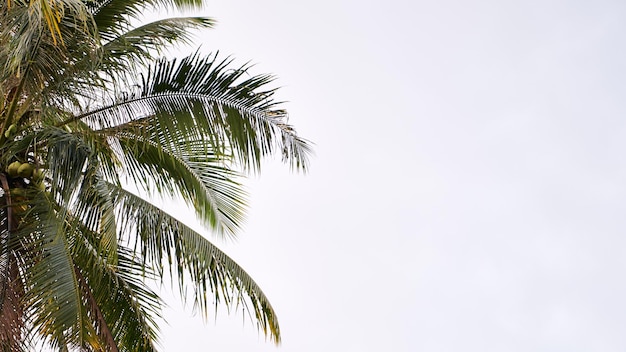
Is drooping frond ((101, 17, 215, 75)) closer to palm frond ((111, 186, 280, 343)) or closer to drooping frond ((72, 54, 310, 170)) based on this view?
drooping frond ((72, 54, 310, 170))

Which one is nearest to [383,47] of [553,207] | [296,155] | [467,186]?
[467,186]

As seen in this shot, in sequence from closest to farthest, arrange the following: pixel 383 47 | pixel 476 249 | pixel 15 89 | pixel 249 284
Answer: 1. pixel 15 89
2. pixel 249 284
3. pixel 383 47
4. pixel 476 249

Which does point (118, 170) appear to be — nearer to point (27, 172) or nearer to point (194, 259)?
point (27, 172)

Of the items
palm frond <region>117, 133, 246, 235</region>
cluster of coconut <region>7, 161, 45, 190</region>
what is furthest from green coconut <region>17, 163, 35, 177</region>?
palm frond <region>117, 133, 246, 235</region>

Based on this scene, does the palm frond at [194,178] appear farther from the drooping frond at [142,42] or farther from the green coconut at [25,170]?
the green coconut at [25,170]

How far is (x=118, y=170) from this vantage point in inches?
343

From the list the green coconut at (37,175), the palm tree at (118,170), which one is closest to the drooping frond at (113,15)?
the palm tree at (118,170)

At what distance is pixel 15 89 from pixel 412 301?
22.9 m

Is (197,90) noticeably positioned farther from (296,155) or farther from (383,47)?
(383,47)

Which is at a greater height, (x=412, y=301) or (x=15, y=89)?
(x=412, y=301)

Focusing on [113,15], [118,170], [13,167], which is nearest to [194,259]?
[118,170]

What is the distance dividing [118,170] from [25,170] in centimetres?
97

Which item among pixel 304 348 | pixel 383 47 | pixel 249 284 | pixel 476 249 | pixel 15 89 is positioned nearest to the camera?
pixel 15 89

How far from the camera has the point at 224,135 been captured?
8.55 meters
